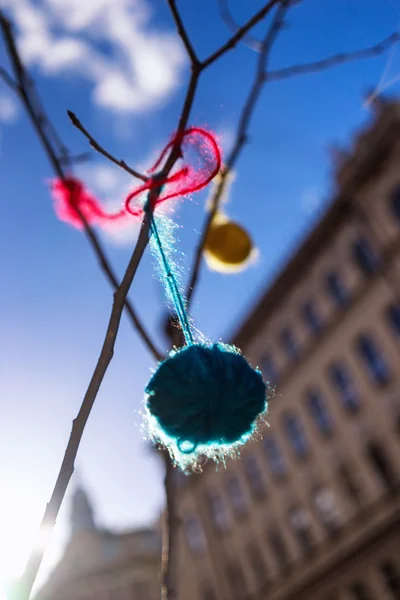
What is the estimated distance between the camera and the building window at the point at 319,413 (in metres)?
19.8

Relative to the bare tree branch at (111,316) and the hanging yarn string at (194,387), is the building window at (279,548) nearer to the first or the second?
the bare tree branch at (111,316)

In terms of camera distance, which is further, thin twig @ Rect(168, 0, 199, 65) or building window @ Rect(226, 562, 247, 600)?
building window @ Rect(226, 562, 247, 600)

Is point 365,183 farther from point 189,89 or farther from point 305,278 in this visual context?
point 189,89

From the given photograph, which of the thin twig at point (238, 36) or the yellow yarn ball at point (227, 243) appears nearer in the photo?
the thin twig at point (238, 36)

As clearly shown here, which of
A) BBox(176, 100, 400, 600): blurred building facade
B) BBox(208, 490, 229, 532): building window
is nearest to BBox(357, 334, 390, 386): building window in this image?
BBox(176, 100, 400, 600): blurred building facade

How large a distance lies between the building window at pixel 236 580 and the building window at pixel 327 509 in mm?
5768

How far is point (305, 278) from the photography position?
21.3 m

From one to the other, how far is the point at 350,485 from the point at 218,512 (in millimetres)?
8370

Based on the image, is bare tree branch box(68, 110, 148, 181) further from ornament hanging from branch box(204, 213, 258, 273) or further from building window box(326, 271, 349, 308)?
building window box(326, 271, 349, 308)

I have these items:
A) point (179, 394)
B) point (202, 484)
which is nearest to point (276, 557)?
point (202, 484)

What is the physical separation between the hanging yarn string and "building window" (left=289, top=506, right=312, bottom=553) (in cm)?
2048

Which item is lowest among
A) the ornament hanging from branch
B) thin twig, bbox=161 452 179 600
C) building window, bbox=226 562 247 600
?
thin twig, bbox=161 452 179 600

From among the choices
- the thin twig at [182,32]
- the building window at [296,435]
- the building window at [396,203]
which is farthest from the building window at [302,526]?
the thin twig at [182,32]

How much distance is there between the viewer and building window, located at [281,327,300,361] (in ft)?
71.6
